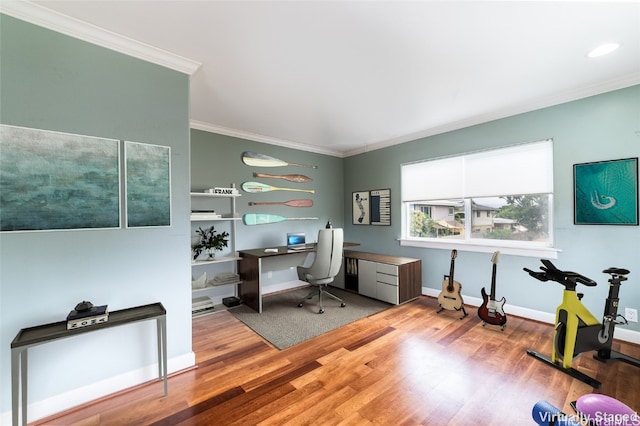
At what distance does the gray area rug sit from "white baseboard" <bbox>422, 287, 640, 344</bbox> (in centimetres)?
80

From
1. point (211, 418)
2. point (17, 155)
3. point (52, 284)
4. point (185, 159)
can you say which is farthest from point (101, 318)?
point (185, 159)

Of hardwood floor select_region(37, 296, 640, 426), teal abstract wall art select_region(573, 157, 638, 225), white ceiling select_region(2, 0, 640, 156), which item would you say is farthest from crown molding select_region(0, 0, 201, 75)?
teal abstract wall art select_region(573, 157, 638, 225)

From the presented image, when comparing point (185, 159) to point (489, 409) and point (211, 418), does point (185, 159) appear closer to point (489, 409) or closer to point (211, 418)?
point (211, 418)

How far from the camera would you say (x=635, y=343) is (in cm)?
243

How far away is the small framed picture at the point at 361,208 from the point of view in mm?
4828

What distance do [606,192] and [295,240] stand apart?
3.68m

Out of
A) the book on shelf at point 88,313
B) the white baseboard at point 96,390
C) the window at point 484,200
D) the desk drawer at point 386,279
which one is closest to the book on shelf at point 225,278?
the white baseboard at point 96,390

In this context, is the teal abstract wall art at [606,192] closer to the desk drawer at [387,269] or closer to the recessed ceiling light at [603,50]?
the recessed ceiling light at [603,50]

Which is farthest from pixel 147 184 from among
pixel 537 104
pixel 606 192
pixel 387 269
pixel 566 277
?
pixel 606 192

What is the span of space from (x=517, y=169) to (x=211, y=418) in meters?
3.88

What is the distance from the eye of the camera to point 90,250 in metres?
1.78

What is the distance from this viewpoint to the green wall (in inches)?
62.1

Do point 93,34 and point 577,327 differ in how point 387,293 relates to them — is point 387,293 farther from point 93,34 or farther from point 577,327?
point 93,34

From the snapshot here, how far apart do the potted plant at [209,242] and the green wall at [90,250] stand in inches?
50.9
